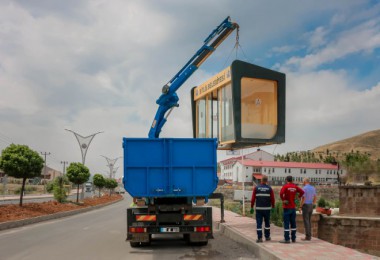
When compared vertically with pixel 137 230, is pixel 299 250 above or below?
below

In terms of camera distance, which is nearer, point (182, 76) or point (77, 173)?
point (182, 76)

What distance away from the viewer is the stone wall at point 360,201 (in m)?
33.9

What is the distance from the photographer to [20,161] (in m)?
19.9

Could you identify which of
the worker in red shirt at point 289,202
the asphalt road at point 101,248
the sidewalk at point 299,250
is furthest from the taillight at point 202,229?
the worker in red shirt at point 289,202

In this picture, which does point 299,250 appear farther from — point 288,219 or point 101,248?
point 101,248

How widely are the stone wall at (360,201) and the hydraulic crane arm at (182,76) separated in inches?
956

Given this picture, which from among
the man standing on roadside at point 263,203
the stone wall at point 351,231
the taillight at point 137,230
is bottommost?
the stone wall at point 351,231

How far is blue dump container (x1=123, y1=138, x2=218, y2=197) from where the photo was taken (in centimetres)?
1028

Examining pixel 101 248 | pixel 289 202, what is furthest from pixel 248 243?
pixel 101 248

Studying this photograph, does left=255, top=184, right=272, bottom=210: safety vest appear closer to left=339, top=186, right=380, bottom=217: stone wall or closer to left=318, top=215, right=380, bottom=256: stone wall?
left=318, top=215, right=380, bottom=256: stone wall

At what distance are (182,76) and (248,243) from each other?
7817mm

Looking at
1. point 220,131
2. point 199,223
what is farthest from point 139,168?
point 220,131

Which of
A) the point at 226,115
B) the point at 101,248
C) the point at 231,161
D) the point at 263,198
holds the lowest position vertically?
the point at 101,248

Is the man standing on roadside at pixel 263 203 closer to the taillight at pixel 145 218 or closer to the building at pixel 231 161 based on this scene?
the taillight at pixel 145 218
